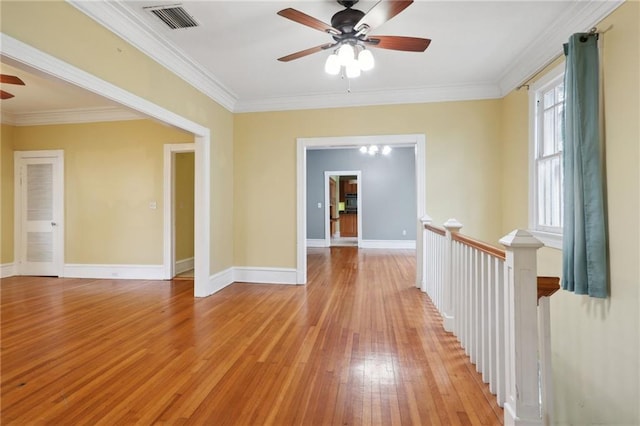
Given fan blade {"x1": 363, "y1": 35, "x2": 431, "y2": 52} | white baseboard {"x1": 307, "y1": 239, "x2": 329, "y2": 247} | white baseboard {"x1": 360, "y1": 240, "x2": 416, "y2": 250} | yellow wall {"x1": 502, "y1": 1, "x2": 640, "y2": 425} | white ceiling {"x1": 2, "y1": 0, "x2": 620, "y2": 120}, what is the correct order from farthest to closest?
white baseboard {"x1": 307, "y1": 239, "x2": 329, "y2": 247} → white baseboard {"x1": 360, "y1": 240, "x2": 416, "y2": 250} → white ceiling {"x1": 2, "y1": 0, "x2": 620, "y2": 120} → fan blade {"x1": 363, "y1": 35, "x2": 431, "y2": 52} → yellow wall {"x1": 502, "y1": 1, "x2": 640, "y2": 425}

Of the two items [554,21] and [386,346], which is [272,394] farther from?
[554,21]

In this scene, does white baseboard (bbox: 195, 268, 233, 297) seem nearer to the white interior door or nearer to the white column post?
the white column post

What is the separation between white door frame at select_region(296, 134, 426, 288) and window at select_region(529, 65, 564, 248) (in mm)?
1268

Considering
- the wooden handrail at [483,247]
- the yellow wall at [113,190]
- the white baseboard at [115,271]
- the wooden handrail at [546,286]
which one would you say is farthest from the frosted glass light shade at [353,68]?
the white baseboard at [115,271]

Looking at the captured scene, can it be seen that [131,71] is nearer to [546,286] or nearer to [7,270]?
[546,286]

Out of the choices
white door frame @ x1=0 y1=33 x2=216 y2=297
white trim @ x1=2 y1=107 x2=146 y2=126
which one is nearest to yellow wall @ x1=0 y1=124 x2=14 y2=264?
white trim @ x1=2 y1=107 x2=146 y2=126

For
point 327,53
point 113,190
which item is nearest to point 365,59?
point 327,53

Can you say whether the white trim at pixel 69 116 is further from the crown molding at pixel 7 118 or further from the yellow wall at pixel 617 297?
the yellow wall at pixel 617 297

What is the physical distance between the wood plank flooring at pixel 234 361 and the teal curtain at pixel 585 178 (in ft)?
3.61

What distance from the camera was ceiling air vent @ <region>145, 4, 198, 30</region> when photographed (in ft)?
7.93

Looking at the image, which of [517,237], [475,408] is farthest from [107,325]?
[517,237]

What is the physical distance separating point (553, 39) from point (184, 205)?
215 inches

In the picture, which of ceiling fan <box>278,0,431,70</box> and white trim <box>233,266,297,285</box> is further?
white trim <box>233,266,297,285</box>

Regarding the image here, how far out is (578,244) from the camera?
2287 mm
